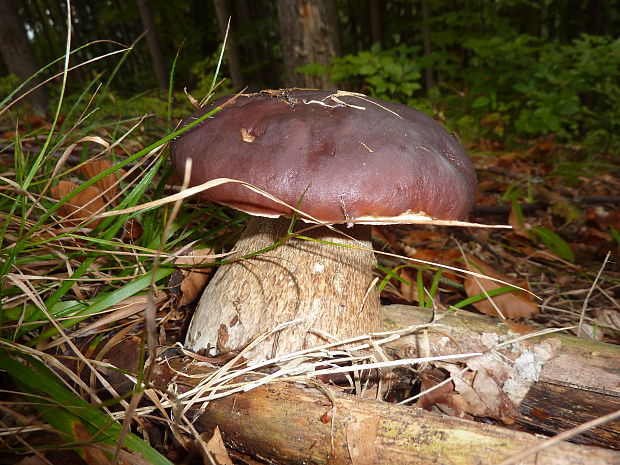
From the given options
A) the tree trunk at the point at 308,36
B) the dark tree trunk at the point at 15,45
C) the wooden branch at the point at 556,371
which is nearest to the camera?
the wooden branch at the point at 556,371

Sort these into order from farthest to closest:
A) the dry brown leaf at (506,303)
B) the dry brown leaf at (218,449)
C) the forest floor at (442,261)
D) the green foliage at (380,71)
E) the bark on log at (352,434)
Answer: the green foliage at (380,71) < the dry brown leaf at (506,303) < the forest floor at (442,261) < the dry brown leaf at (218,449) < the bark on log at (352,434)

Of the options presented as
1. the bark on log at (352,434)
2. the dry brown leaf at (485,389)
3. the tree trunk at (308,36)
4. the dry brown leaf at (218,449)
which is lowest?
the dry brown leaf at (485,389)

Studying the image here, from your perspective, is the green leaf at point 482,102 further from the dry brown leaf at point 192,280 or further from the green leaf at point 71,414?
the green leaf at point 71,414

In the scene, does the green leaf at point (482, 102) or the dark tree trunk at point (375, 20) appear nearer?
the green leaf at point (482, 102)

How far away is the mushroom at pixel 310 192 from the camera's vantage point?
1265mm

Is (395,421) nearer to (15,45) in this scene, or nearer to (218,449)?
(218,449)

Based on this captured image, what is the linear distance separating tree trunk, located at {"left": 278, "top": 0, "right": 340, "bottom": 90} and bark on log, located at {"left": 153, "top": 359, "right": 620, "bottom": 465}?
191 inches

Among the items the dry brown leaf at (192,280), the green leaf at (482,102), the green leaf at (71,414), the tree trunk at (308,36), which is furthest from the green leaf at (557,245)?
the tree trunk at (308,36)

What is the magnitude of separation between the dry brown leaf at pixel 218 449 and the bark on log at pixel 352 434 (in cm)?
2

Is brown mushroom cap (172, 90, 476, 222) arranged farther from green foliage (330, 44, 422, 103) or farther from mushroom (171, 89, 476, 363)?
green foliage (330, 44, 422, 103)

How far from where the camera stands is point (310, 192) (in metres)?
1.24

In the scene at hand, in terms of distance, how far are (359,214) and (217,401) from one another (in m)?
0.76

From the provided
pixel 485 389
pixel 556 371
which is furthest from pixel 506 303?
pixel 485 389

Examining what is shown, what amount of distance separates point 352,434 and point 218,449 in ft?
1.38
